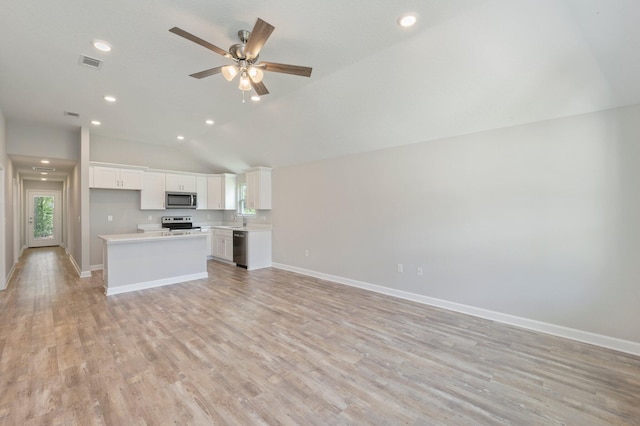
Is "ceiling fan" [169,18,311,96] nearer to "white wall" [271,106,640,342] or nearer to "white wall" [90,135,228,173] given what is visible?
"white wall" [271,106,640,342]

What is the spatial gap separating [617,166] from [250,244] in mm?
5677

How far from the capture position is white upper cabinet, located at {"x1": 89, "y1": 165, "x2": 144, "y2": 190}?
18.7 ft

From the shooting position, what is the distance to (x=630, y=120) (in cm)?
261

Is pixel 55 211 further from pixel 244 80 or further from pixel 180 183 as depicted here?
pixel 244 80

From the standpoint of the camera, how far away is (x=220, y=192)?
751 centimetres

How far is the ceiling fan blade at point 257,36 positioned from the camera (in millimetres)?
1879

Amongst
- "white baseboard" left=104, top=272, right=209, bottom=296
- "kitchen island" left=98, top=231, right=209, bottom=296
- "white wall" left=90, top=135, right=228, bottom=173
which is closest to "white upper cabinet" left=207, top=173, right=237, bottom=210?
"white wall" left=90, top=135, right=228, bottom=173

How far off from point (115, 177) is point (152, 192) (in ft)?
2.54

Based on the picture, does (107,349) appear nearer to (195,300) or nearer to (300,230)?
(195,300)

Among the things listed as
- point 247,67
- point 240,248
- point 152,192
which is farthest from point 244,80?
point 152,192

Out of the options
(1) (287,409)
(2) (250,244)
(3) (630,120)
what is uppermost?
(3) (630,120)

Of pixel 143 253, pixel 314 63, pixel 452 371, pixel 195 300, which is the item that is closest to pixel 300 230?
pixel 195 300

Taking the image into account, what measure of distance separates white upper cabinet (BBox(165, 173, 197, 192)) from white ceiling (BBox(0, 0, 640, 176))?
244cm

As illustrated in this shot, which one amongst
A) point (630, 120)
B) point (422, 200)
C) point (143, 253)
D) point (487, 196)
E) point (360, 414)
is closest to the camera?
point (360, 414)
